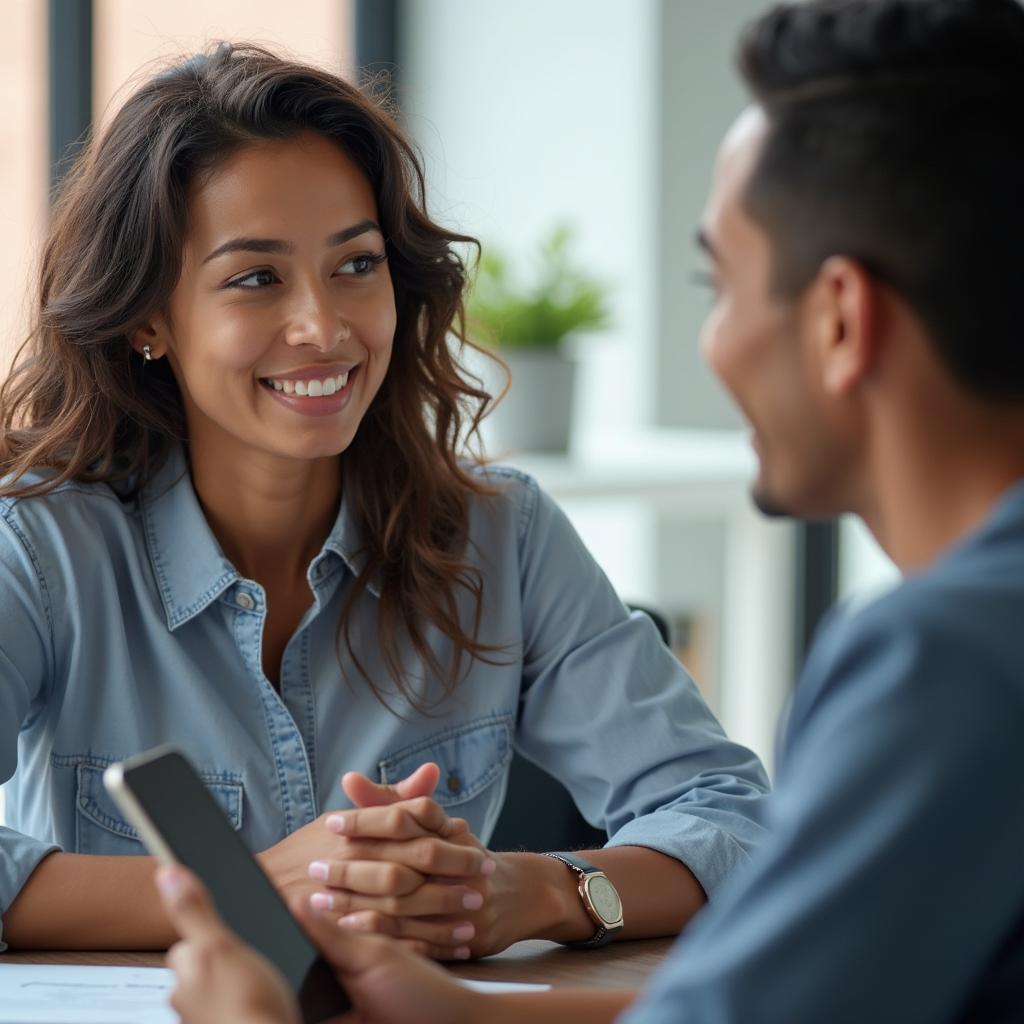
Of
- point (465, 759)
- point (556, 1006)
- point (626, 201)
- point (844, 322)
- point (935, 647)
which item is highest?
point (844, 322)

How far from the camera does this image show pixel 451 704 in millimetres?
1657

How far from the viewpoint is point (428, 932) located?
4.07 ft

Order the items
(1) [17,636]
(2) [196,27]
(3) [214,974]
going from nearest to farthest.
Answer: (3) [214,974], (1) [17,636], (2) [196,27]

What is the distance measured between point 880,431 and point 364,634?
927 mm

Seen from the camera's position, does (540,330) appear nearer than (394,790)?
No

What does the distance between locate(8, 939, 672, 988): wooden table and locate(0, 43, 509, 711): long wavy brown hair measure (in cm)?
41

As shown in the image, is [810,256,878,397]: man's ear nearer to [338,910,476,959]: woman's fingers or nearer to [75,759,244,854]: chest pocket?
[338,910,476,959]: woman's fingers

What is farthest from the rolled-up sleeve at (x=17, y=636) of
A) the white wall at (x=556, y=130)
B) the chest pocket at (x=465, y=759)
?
the white wall at (x=556, y=130)

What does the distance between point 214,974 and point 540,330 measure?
2.54 m

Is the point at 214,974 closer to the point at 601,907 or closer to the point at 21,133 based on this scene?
the point at 601,907

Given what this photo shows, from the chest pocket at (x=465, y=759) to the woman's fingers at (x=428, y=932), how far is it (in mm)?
386

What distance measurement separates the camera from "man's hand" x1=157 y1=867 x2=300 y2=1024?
0.82 meters

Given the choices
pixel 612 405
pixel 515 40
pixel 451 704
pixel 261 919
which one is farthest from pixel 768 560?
pixel 261 919

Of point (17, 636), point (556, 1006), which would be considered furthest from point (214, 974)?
point (17, 636)
